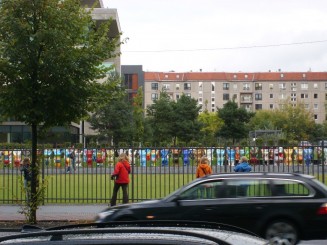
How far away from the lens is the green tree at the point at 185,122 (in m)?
60.6

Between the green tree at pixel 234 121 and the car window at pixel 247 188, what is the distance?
57.0 meters

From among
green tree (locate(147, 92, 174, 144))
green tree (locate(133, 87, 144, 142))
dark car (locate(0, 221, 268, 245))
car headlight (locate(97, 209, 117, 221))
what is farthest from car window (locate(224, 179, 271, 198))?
green tree (locate(147, 92, 174, 144))

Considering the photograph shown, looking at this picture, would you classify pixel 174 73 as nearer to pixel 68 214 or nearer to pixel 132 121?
pixel 132 121

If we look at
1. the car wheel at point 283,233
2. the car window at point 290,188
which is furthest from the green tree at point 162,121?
the car wheel at point 283,233

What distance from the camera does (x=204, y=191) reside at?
12070mm

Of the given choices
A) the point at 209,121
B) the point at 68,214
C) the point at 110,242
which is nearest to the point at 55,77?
the point at 68,214

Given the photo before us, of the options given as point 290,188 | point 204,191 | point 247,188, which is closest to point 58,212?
point 204,191

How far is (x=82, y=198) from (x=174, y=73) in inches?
5438

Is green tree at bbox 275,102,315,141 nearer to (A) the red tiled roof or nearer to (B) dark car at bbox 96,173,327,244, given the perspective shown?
(A) the red tiled roof

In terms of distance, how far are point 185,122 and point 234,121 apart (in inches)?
422

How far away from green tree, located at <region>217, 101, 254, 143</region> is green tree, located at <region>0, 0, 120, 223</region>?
53.3m

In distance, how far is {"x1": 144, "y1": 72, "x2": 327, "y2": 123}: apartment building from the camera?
492 ft

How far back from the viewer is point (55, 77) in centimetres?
1599

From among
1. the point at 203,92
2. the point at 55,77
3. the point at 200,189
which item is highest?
the point at 203,92
